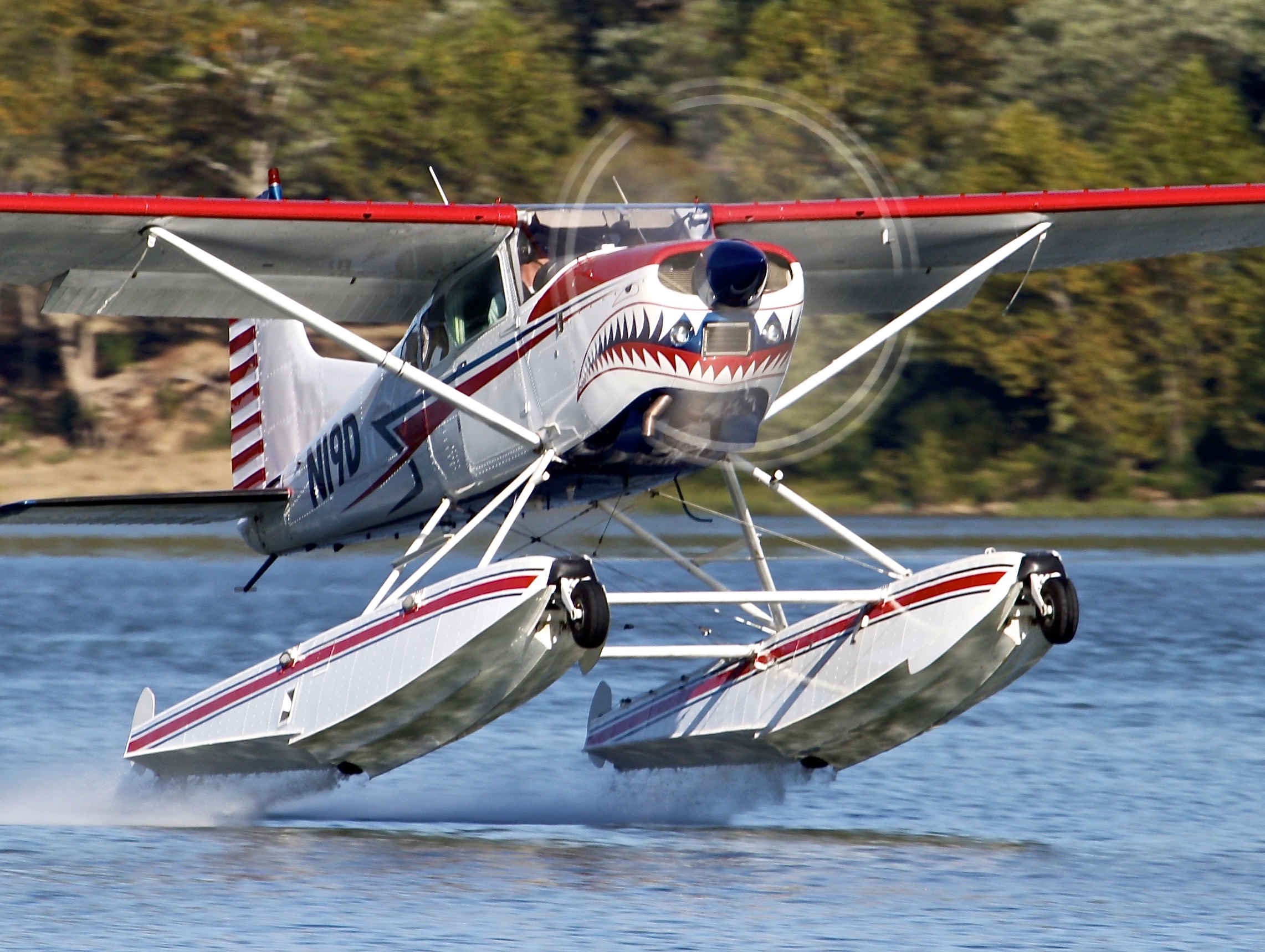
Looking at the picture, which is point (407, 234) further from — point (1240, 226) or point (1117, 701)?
point (1117, 701)

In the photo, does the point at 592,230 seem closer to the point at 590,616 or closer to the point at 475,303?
the point at 475,303

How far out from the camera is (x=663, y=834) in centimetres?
955

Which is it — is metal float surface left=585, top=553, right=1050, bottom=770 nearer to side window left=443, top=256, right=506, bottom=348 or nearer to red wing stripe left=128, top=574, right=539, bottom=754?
red wing stripe left=128, top=574, right=539, bottom=754

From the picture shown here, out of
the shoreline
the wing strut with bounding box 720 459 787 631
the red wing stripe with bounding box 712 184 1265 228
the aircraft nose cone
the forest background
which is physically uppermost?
the aircraft nose cone

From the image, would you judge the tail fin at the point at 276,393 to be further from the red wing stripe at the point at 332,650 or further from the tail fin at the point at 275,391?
the red wing stripe at the point at 332,650

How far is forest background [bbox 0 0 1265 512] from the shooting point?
34.6 metres

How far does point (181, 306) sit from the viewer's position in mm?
10305

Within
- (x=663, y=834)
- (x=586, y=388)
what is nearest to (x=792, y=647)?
(x=663, y=834)

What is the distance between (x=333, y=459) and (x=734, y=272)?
3.97 metres

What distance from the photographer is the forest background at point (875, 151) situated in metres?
34.6

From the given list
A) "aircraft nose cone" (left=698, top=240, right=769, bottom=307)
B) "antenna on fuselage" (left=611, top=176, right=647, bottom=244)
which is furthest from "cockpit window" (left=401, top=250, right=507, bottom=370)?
"aircraft nose cone" (left=698, top=240, right=769, bottom=307)

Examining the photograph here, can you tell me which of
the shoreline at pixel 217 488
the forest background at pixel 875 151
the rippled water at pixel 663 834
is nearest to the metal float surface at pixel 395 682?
the rippled water at pixel 663 834

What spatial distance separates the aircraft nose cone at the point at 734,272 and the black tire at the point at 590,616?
1365 mm

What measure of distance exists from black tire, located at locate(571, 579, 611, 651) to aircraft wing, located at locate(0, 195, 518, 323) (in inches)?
76.9
